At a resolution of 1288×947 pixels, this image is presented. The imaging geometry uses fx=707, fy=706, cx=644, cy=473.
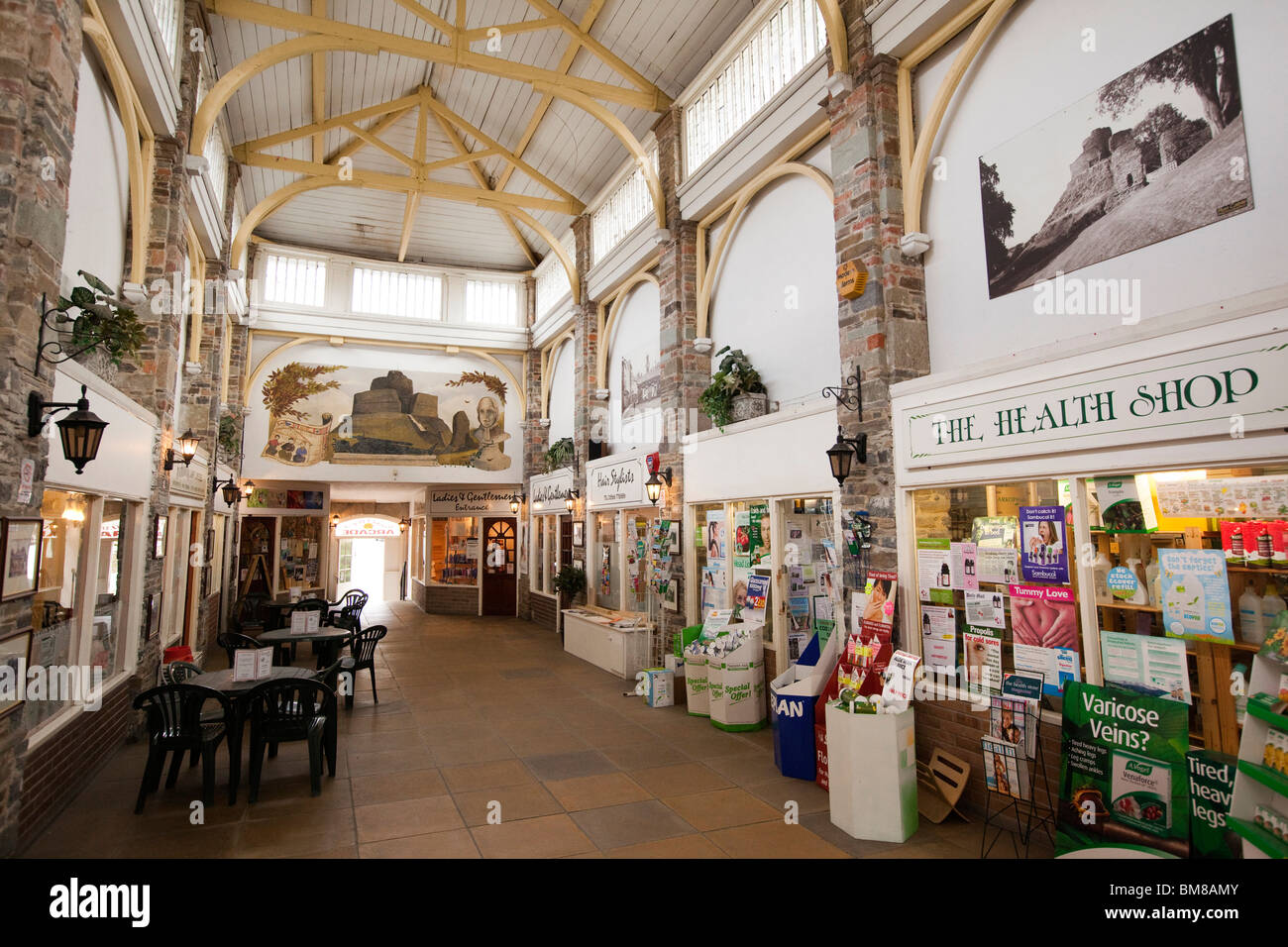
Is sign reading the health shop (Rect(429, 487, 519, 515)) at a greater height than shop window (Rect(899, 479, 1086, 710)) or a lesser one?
greater

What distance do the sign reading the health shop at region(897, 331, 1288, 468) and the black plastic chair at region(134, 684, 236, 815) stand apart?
551 centimetres

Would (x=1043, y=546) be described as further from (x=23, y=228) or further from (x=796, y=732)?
(x=23, y=228)

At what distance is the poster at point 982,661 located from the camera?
188 inches

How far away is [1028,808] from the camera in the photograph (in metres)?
4.49

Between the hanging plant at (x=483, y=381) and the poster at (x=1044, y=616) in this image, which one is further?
the hanging plant at (x=483, y=381)

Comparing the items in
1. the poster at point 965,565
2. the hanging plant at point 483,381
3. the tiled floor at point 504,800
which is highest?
the hanging plant at point 483,381

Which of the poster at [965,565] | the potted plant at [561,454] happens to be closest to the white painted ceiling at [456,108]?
the potted plant at [561,454]

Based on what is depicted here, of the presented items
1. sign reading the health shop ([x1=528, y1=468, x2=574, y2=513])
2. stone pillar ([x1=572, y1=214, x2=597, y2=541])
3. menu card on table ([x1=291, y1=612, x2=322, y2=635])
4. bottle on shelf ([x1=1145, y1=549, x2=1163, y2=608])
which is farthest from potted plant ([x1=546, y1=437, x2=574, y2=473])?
bottle on shelf ([x1=1145, y1=549, x2=1163, y2=608])

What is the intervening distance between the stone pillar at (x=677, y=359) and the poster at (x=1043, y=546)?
447cm

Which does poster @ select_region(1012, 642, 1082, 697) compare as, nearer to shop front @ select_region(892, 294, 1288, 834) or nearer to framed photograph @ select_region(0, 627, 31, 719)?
shop front @ select_region(892, 294, 1288, 834)

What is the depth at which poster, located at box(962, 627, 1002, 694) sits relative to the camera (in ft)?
15.7

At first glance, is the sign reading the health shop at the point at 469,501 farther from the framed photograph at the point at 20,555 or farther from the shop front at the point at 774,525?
the framed photograph at the point at 20,555

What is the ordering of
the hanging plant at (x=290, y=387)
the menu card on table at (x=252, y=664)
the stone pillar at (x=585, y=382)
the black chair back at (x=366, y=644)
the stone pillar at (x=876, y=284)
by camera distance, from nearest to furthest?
the stone pillar at (x=876, y=284) < the menu card on table at (x=252, y=664) < the black chair back at (x=366, y=644) < the stone pillar at (x=585, y=382) < the hanging plant at (x=290, y=387)
